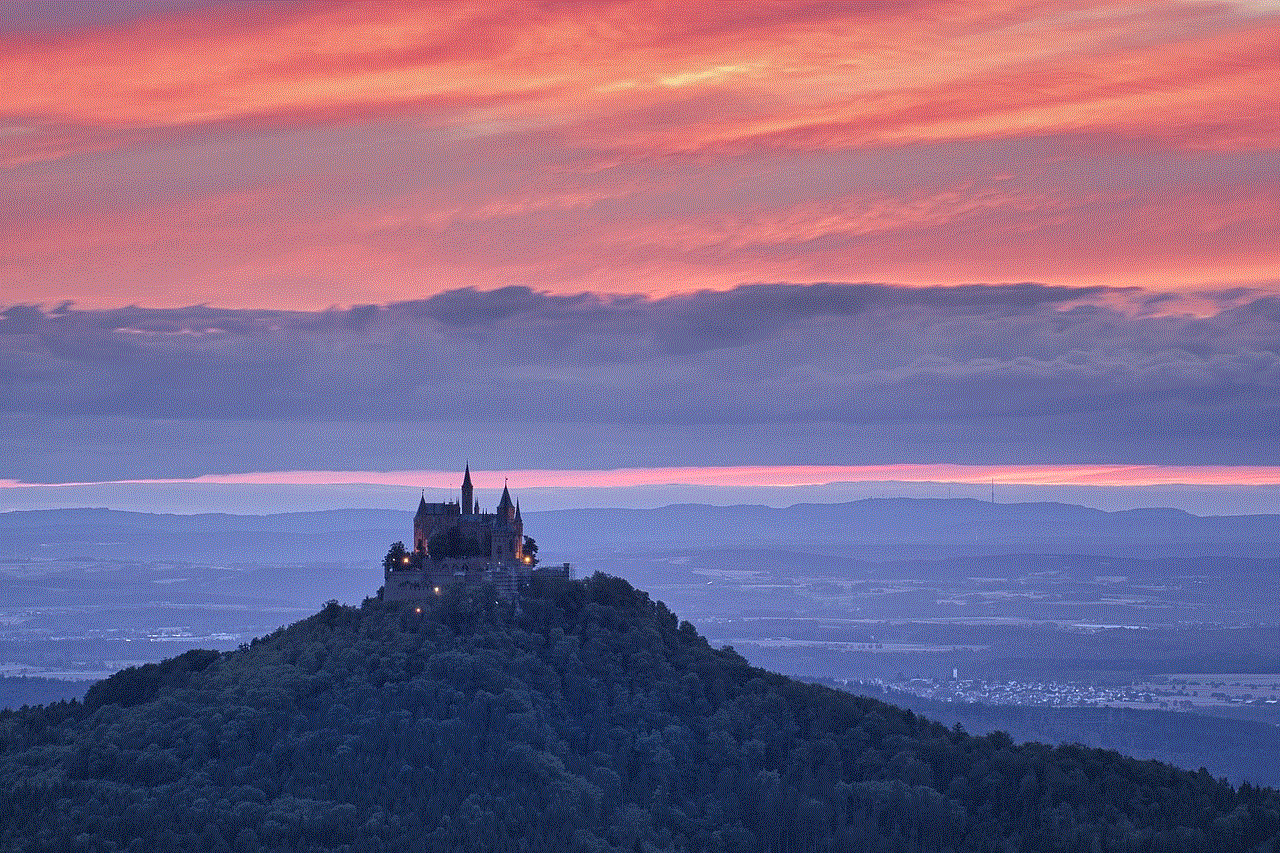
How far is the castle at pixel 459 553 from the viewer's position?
178 m

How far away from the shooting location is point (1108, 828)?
159 m

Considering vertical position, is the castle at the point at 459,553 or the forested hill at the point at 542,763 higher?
the castle at the point at 459,553

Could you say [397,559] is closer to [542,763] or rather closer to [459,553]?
[459,553]

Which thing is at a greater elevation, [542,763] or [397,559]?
[397,559]

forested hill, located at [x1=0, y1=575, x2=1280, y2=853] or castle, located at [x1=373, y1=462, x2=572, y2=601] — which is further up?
castle, located at [x1=373, y1=462, x2=572, y2=601]

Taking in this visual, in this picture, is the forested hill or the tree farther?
the tree

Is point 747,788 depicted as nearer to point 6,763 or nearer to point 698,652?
point 698,652

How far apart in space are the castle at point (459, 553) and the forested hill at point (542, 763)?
2.62 m

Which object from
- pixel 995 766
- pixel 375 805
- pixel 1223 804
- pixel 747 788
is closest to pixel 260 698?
pixel 375 805

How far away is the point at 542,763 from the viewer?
531 ft

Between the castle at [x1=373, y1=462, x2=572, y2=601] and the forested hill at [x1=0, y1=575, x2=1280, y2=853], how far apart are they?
8.59 feet

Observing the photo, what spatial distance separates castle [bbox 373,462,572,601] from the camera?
178375 millimetres

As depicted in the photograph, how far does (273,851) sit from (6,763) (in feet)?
112

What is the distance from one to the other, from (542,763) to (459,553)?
24915 millimetres
